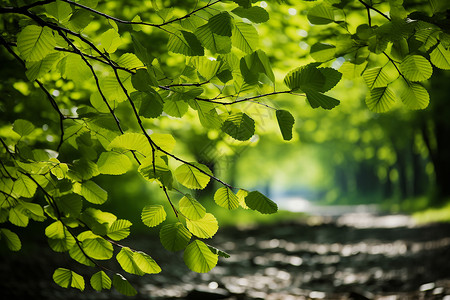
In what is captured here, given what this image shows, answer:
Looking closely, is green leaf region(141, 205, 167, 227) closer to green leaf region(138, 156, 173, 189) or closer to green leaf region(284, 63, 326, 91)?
green leaf region(138, 156, 173, 189)

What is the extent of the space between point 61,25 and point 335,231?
38.2ft

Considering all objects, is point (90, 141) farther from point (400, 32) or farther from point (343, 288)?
point (343, 288)

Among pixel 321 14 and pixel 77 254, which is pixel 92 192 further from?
pixel 321 14

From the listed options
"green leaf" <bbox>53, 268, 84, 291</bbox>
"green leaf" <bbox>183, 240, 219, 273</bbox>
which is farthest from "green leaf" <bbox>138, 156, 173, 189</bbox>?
"green leaf" <bbox>53, 268, 84, 291</bbox>

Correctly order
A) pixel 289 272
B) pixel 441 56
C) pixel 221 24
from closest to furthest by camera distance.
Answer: pixel 221 24, pixel 441 56, pixel 289 272

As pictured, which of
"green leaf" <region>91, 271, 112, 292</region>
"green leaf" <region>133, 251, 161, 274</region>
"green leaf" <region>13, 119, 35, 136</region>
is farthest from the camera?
"green leaf" <region>13, 119, 35, 136</region>

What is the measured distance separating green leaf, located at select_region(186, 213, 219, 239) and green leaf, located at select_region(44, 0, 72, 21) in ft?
2.71

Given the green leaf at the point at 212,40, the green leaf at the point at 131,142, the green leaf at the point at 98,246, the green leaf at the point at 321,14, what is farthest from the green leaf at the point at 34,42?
the green leaf at the point at 321,14

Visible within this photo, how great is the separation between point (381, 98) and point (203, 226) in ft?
2.77

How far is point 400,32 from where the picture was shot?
1.18 m

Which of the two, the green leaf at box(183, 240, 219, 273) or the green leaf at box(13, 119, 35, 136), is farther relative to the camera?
the green leaf at box(13, 119, 35, 136)

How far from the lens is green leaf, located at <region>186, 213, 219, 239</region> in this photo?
130 cm

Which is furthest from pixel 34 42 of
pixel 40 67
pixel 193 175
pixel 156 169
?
pixel 193 175

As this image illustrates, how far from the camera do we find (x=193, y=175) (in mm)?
1297
